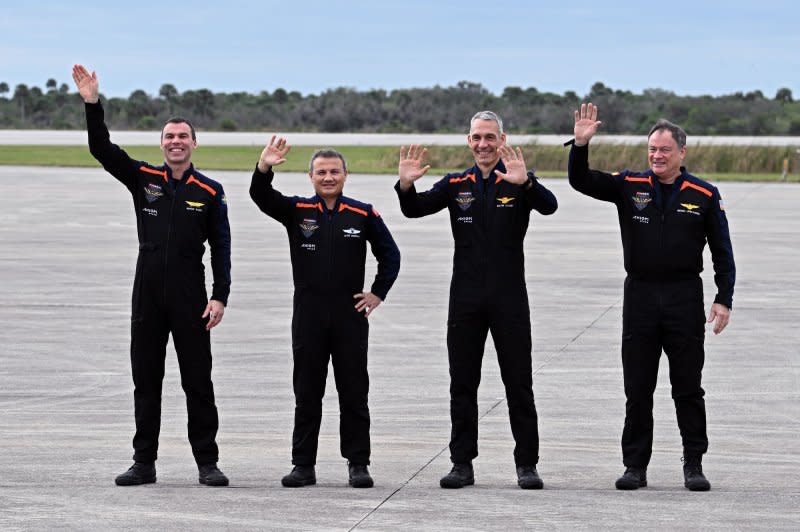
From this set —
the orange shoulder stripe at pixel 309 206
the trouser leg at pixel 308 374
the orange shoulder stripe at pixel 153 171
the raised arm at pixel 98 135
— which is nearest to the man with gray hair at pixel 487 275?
the orange shoulder stripe at pixel 309 206

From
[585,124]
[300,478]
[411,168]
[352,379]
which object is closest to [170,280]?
[352,379]

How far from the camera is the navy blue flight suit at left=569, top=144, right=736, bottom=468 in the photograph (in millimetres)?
7934

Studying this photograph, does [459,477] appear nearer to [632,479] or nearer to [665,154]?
[632,479]

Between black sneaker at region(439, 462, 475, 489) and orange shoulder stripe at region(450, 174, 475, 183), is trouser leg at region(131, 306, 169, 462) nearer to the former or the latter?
black sneaker at region(439, 462, 475, 489)

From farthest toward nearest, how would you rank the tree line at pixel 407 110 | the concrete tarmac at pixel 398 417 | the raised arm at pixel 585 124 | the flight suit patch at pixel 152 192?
1. the tree line at pixel 407 110
2. the flight suit patch at pixel 152 192
3. the raised arm at pixel 585 124
4. the concrete tarmac at pixel 398 417

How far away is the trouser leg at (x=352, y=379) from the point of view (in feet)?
26.1

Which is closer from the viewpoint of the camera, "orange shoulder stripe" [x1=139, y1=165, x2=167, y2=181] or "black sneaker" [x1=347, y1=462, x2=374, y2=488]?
"black sneaker" [x1=347, y1=462, x2=374, y2=488]

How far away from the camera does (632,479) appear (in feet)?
25.6

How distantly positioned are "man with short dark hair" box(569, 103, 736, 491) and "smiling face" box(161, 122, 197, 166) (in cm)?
206

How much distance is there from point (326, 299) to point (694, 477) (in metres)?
2.15

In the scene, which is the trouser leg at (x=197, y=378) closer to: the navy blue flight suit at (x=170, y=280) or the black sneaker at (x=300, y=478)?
the navy blue flight suit at (x=170, y=280)

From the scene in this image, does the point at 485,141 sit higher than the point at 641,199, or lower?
higher

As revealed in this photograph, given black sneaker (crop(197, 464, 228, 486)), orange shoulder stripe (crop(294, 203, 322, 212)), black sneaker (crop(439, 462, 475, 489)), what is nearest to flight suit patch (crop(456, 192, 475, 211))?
orange shoulder stripe (crop(294, 203, 322, 212))

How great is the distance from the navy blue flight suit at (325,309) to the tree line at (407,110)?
266 feet
